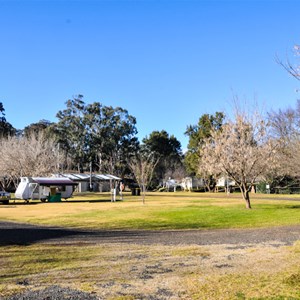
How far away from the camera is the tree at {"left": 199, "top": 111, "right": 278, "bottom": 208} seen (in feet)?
75.0

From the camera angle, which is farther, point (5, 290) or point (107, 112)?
point (107, 112)

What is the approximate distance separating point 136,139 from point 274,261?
68.5 metres

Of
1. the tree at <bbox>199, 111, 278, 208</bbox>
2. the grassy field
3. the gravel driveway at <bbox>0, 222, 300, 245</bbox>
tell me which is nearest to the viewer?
the grassy field

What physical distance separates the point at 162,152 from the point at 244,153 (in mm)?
60264

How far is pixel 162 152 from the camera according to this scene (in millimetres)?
83125

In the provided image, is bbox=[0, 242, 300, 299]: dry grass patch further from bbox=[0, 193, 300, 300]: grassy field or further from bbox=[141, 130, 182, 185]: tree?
bbox=[141, 130, 182, 185]: tree

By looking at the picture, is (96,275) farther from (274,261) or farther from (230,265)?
(274,261)

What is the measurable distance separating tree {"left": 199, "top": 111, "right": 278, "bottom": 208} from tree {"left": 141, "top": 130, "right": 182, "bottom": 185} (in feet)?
183

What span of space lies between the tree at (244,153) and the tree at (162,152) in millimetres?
55855

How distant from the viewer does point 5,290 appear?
570cm

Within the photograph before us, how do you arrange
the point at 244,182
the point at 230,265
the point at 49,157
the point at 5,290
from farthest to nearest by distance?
the point at 49,157 → the point at 244,182 → the point at 230,265 → the point at 5,290

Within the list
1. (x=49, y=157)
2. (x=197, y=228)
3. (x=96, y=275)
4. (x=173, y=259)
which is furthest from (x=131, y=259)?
(x=49, y=157)

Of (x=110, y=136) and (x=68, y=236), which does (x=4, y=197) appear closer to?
(x=68, y=236)

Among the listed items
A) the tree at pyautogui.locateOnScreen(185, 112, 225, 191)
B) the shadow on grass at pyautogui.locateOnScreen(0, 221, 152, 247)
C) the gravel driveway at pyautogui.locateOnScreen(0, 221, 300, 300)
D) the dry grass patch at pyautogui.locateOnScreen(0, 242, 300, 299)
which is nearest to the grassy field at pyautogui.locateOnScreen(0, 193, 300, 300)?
the dry grass patch at pyautogui.locateOnScreen(0, 242, 300, 299)
